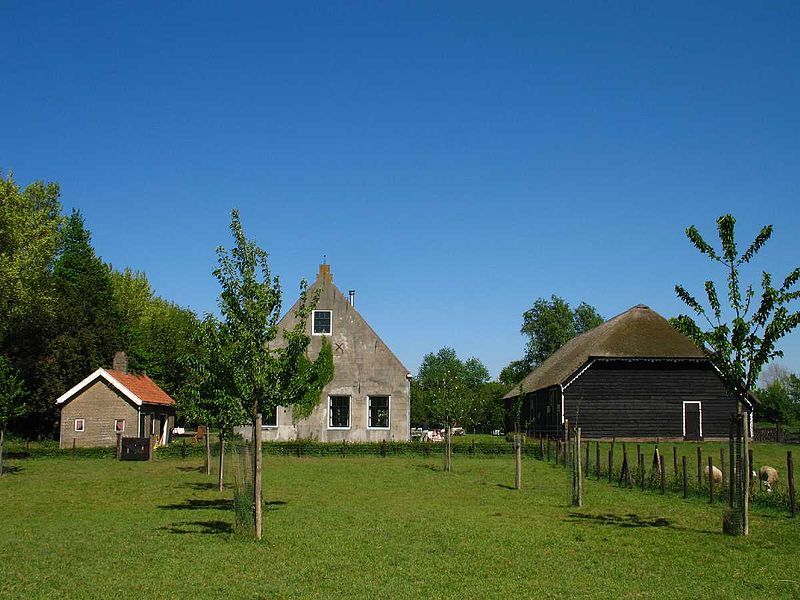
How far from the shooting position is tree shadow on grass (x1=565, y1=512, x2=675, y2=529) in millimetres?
17641

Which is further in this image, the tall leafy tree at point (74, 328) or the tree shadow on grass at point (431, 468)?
the tall leafy tree at point (74, 328)

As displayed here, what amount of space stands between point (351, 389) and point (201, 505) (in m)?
27.5

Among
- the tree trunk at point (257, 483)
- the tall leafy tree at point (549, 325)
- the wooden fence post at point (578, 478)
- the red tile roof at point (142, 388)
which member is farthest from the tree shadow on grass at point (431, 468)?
the tall leafy tree at point (549, 325)

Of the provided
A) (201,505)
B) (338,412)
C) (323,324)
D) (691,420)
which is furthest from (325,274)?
(201,505)

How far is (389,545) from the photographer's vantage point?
14734 mm

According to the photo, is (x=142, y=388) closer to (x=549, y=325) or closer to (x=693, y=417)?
(x=693, y=417)

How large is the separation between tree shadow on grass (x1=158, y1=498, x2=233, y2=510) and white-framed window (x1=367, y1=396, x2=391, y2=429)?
26.1 metres

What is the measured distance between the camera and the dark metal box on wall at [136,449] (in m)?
39.0

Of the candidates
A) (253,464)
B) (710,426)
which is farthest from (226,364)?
(710,426)

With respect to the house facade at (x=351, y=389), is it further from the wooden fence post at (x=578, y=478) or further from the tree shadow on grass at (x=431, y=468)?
the wooden fence post at (x=578, y=478)

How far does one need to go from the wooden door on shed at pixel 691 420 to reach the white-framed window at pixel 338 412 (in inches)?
807

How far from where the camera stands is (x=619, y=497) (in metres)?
22.8

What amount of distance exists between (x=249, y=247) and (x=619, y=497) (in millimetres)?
13024

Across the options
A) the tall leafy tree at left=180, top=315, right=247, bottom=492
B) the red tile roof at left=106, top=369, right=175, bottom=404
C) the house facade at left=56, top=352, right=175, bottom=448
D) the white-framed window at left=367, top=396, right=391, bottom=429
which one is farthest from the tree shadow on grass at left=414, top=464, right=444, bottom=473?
the red tile roof at left=106, top=369, right=175, bottom=404
